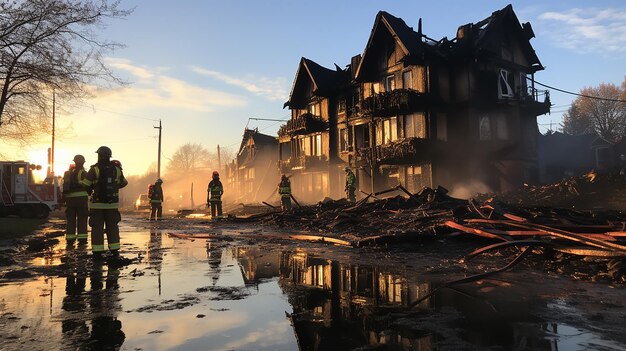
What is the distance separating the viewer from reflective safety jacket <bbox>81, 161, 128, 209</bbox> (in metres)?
7.38

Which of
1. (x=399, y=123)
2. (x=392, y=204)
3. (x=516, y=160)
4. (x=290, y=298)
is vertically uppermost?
(x=399, y=123)

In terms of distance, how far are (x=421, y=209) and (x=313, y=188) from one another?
25.6m

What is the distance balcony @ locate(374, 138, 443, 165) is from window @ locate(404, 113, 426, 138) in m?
0.92

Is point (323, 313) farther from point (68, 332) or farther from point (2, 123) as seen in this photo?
point (2, 123)

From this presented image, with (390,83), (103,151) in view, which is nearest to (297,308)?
(103,151)

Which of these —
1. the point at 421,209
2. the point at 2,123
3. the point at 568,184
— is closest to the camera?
the point at 421,209

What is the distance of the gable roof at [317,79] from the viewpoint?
1352 inches

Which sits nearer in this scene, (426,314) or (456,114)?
(426,314)

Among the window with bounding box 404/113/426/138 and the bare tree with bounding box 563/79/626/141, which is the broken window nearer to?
the window with bounding box 404/113/426/138

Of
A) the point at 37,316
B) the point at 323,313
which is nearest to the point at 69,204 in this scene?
the point at 37,316

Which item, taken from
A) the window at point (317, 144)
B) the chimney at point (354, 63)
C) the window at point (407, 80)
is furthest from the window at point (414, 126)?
the window at point (317, 144)

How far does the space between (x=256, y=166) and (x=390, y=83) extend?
28.2 metres

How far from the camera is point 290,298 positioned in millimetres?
4234

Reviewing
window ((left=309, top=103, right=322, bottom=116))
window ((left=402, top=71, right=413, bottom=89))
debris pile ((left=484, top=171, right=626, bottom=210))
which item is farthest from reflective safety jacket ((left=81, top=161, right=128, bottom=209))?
window ((left=309, top=103, right=322, bottom=116))
